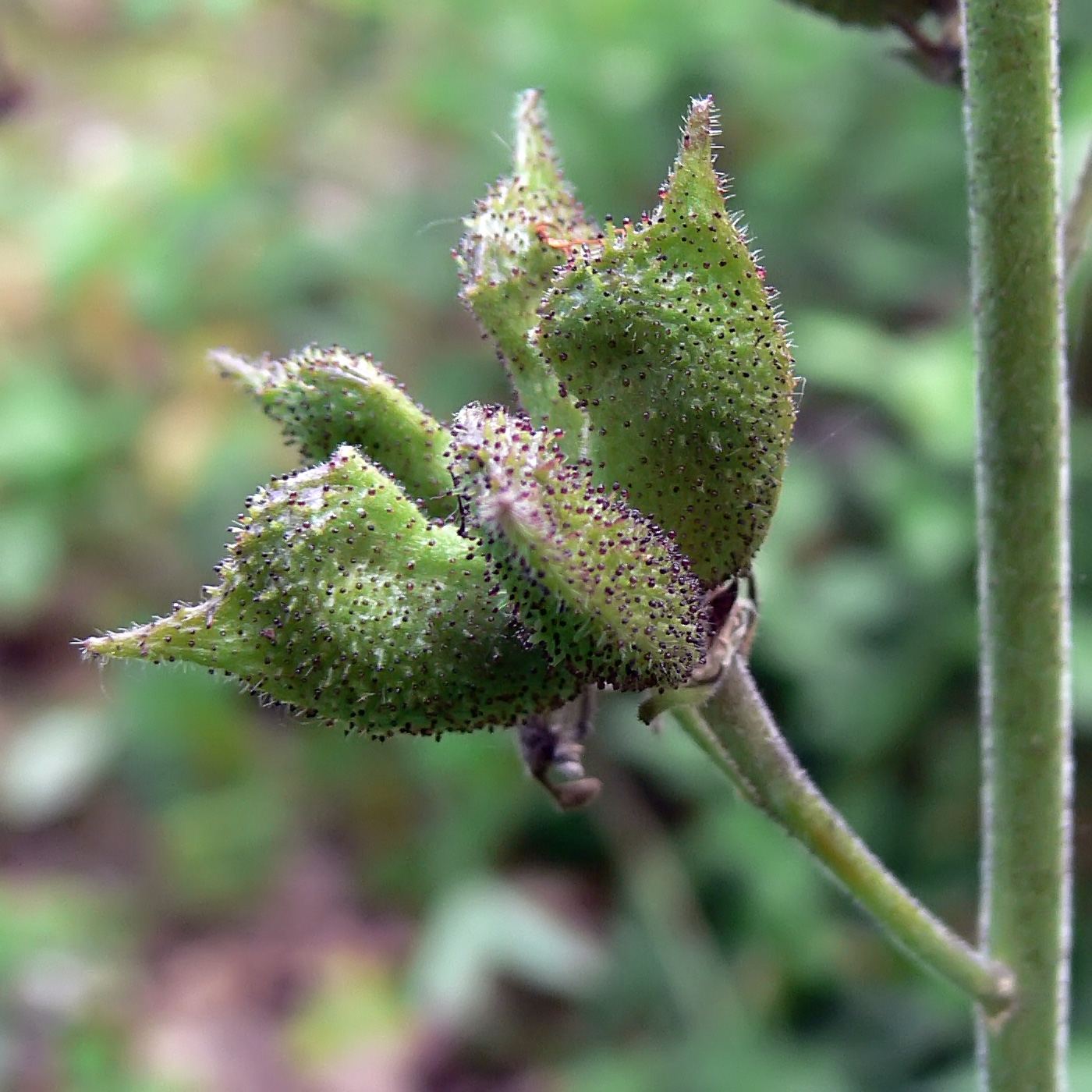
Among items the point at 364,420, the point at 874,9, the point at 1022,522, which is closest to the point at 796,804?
the point at 1022,522

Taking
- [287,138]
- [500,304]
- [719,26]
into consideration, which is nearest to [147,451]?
[287,138]

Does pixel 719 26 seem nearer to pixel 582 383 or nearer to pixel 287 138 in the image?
pixel 287 138

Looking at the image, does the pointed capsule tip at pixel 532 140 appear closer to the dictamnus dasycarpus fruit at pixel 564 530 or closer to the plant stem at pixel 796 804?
the dictamnus dasycarpus fruit at pixel 564 530

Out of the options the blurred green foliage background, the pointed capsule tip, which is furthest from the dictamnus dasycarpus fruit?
the blurred green foliage background

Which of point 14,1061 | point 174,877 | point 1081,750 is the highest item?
point 1081,750

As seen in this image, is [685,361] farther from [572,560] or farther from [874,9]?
[874,9]

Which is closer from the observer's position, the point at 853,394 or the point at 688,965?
the point at 688,965

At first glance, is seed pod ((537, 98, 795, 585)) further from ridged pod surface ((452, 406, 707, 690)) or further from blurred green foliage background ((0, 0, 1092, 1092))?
blurred green foliage background ((0, 0, 1092, 1092))
